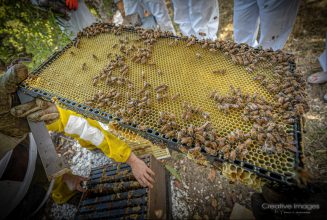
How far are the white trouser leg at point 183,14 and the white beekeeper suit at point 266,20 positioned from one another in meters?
1.80

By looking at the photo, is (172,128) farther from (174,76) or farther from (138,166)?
(138,166)

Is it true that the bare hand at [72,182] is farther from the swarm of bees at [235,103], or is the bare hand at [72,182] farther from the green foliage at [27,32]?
the green foliage at [27,32]

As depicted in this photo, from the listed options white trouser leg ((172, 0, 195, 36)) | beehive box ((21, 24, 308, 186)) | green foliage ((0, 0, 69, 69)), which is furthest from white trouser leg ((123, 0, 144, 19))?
beehive box ((21, 24, 308, 186))

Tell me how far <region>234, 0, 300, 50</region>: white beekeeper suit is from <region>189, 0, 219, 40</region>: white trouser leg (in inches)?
33.8

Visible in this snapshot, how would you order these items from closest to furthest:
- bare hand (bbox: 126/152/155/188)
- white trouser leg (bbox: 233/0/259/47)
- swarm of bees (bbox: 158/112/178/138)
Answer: swarm of bees (bbox: 158/112/178/138) → bare hand (bbox: 126/152/155/188) → white trouser leg (bbox: 233/0/259/47)

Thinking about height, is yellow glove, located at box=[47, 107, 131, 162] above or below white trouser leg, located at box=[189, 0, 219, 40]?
below

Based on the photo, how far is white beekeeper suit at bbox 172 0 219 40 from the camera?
19.8 ft

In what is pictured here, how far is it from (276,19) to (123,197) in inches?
210

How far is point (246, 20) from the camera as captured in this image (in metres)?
5.46

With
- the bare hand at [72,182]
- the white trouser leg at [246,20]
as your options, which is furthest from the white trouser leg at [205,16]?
the bare hand at [72,182]

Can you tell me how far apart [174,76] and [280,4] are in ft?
12.6

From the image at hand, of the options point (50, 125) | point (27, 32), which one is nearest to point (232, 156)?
point (50, 125)

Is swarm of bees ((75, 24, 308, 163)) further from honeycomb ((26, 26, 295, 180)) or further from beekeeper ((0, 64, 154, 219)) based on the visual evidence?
beekeeper ((0, 64, 154, 219))

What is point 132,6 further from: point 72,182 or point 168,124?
point 168,124
